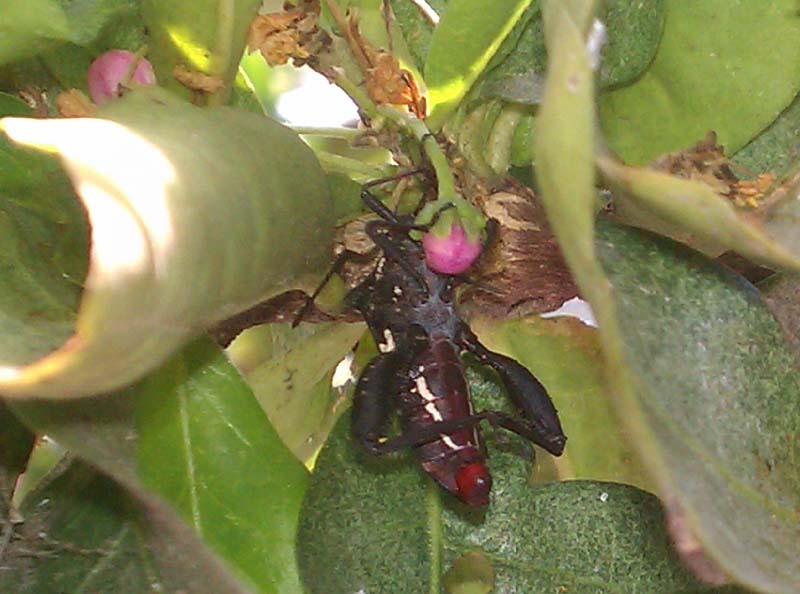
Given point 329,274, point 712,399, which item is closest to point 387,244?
point 329,274

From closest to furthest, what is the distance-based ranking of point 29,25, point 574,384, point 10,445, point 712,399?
point 712,399 < point 29,25 < point 10,445 < point 574,384

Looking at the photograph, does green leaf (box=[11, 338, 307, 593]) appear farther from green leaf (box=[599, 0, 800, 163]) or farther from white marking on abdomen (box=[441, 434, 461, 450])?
green leaf (box=[599, 0, 800, 163])

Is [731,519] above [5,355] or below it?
above

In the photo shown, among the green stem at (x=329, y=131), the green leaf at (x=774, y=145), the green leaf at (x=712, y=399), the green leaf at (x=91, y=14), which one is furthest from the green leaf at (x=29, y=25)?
the green leaf at (x=774, y=145)

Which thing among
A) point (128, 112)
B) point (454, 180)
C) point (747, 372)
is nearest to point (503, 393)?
point (454, 180)

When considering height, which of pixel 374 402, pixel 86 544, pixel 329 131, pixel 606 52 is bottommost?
pixel 86 544

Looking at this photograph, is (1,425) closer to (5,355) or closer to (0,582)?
(0,582)

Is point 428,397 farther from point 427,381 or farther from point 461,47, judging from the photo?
point 461,47
